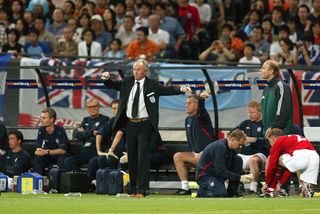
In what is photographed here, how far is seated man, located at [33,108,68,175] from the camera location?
22.0m

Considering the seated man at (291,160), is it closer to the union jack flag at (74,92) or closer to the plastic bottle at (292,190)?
the plastic bottle at (292,190)

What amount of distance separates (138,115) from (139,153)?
610 millimetres

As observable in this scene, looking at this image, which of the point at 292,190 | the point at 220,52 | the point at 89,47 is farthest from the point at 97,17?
the point at 292,190

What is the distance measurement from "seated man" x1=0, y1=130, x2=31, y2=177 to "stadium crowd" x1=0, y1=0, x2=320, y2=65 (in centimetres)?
390

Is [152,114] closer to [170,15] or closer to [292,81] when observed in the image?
[292,81]

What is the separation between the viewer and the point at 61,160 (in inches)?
868

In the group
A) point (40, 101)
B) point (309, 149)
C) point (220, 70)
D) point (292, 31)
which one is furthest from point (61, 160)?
point (292, 31)

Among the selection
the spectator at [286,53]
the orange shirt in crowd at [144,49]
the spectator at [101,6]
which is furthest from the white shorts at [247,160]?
the spectator at [101,6]

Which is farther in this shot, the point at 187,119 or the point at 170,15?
the point at 170,15

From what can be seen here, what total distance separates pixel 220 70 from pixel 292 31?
180 inches

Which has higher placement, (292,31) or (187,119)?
(292,31)

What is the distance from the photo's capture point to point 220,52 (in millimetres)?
26125

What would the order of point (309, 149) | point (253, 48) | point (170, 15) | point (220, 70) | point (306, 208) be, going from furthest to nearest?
point (170, 15) → point (253, 48) → point (220, 70) → point (309, 149) → point (306, 208)

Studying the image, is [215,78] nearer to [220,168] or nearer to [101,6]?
[220,168]
